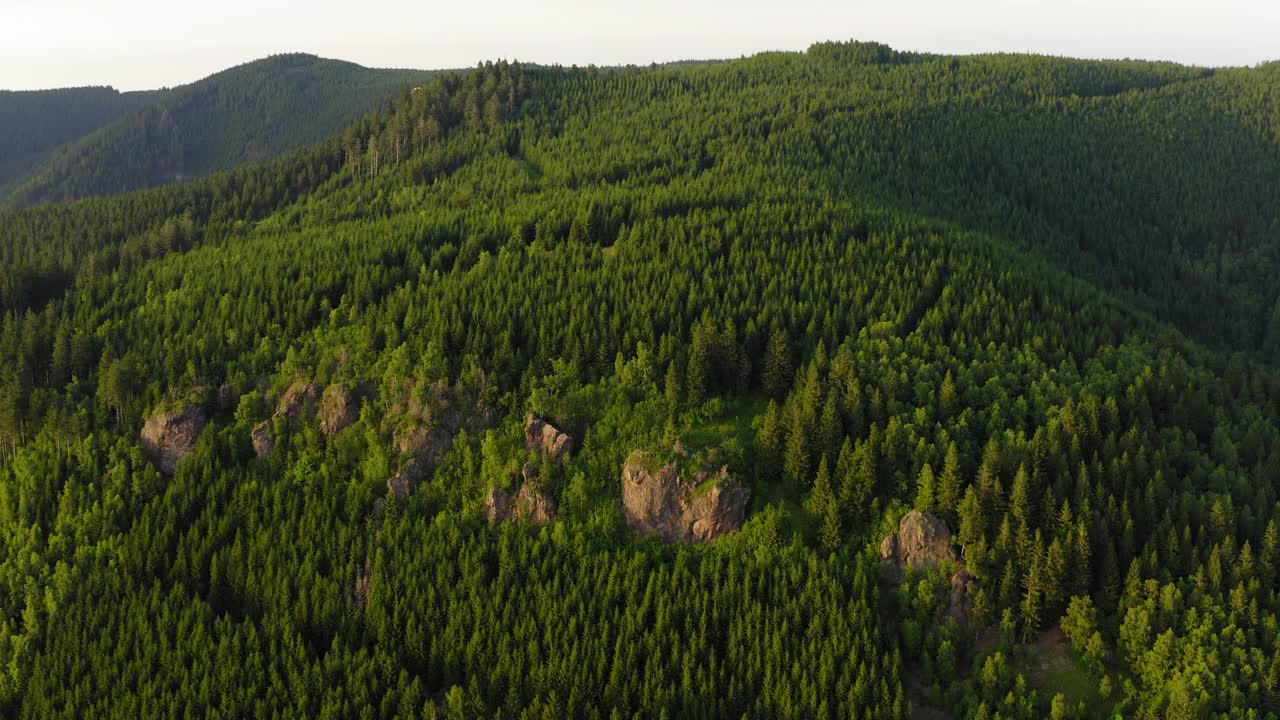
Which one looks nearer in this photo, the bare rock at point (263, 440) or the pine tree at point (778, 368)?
the pine tree at point (778, 368)

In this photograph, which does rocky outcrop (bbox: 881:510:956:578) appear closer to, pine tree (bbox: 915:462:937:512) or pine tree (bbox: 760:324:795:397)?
pine tree (bbox: 915:462:937:512)

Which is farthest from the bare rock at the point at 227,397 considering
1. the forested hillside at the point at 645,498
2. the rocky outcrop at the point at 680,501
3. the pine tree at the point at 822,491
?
the pine tree at the point at 822,491

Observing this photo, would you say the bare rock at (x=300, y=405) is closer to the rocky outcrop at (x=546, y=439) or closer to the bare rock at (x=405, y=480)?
the bare rock at (x=405, y=480)

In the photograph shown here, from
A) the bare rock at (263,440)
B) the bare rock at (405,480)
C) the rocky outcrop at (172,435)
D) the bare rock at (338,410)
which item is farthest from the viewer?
the rocky outcrop at (172,435)

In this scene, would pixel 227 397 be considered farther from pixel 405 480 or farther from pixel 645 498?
pixel 645 498

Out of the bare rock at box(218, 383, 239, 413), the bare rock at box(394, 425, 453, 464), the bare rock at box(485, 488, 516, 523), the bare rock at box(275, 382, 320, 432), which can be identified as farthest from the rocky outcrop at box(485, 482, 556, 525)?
the bare rock at box(218, 383, 239, 413)

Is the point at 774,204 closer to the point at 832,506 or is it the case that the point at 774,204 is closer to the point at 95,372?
the point at 832,506
